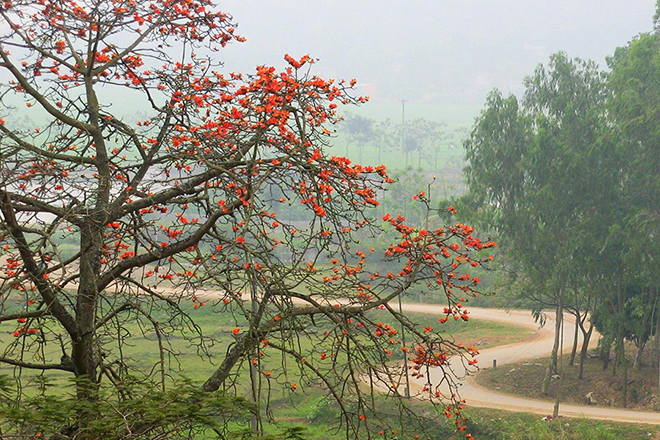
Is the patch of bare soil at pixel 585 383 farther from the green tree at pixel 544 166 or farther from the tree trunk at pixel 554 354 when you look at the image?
the green tree at pixel 544 166

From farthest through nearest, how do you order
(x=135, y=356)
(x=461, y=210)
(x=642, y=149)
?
(x=135, y=356) < (x=461, y=210) < (x=642, y=149)

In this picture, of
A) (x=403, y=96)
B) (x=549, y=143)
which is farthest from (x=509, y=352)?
(x=403, y=96)

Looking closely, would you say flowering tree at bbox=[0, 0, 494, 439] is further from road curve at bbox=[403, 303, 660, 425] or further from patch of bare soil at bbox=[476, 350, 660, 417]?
patch of bare soil at bbox=[476, 350, 660, 417]

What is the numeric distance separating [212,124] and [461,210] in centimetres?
1585

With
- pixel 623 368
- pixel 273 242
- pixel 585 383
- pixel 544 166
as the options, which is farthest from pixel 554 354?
pixel 273 242

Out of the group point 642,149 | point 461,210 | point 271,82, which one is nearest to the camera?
point 271,82

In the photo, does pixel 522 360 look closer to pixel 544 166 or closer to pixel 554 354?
pixel 554 354

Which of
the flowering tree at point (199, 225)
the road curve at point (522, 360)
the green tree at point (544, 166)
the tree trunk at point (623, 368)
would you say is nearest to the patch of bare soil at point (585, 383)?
the tree trunk at point (623, 368)

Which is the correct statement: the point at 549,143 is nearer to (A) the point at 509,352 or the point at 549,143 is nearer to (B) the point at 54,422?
(A) the point at 509,352

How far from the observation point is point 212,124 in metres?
7.36

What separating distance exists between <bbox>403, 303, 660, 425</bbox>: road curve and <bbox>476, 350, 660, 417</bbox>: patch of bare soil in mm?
483

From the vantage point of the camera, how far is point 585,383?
23188mm

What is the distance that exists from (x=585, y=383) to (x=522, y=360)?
2.64 m

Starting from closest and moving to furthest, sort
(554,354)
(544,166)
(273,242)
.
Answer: (273,242)
(544,166)
(554,354)
